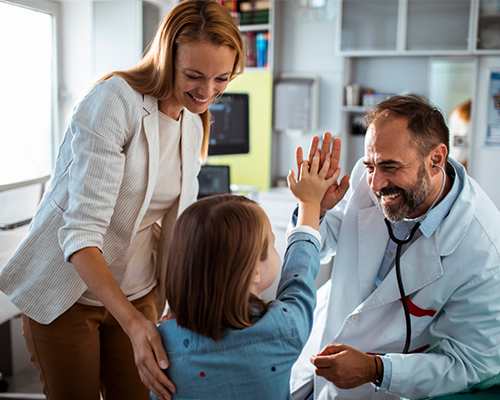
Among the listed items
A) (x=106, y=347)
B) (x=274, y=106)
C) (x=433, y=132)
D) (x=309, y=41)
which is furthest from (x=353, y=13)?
(x=106, y=347)

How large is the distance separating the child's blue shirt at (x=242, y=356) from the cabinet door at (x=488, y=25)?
2.84m

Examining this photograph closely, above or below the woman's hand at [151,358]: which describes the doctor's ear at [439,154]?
above

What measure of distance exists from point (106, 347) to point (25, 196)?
1407 millimetres

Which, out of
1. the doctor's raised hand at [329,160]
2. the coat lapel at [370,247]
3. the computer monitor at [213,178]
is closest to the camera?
the doctor's raised hand at [329,160]

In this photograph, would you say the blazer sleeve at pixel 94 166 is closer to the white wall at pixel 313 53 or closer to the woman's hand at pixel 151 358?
the woman's hand at pixel 151 358

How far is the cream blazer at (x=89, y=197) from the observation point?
98cm

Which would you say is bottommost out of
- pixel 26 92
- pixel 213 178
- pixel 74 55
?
pixel 213 178

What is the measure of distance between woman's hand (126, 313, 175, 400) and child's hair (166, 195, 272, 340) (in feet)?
0.20

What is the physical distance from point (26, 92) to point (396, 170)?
232 cm

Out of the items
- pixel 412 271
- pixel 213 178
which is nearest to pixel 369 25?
pixel 213 178

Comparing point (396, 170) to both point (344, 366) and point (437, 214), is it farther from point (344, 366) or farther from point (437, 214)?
point (344, 366)

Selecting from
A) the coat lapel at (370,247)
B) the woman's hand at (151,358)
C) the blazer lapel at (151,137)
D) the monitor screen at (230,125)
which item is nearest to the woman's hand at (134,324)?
the woman's hand at (151,358)

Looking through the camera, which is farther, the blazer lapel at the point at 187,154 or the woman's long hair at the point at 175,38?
the blazer lapel at the point at 187,154

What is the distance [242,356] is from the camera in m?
0.86
